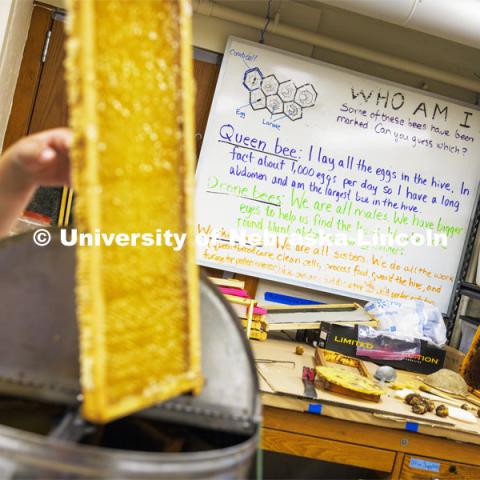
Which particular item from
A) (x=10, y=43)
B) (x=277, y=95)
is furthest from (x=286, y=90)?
(x=10, y=43)

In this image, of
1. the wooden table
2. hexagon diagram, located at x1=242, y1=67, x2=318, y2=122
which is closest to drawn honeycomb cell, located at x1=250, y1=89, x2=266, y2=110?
hexagon diagram, located at x1=242, y1=67, x2=318, y2=122

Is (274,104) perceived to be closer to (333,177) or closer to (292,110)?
(292,110)

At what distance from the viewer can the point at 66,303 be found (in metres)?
0.91

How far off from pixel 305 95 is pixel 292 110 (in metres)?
0.12

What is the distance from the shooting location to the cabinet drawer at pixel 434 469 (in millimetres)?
2227

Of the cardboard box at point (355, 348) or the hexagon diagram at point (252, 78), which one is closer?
the cardboard box at point (355, 348)

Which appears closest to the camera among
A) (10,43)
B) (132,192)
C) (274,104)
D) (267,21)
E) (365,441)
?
(132,192)

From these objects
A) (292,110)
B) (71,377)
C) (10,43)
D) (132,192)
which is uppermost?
(292,110)

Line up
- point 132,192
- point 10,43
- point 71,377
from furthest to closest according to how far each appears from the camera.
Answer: point 10,43
point 71,377
point 132,192

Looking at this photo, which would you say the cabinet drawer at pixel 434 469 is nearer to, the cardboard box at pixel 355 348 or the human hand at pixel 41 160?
the cardboard box at pixel 355 348

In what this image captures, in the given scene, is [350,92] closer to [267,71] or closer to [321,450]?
[267,71]

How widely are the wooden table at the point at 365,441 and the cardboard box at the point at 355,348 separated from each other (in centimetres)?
67

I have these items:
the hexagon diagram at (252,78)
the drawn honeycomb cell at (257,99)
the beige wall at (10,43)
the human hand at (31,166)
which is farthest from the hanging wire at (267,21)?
the human hand at (31,166)

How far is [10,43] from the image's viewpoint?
2801 millimetres
